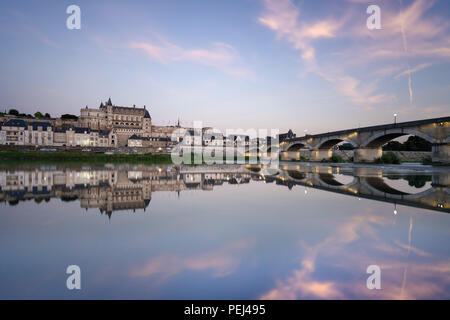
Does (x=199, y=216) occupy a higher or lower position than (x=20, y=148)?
lower

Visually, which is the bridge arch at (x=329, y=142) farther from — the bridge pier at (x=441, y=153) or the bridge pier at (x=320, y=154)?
the bridge pier at (x=441, y=153)

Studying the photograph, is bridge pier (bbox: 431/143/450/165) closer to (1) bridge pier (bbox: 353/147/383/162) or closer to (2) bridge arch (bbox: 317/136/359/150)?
(1) bridge pier (bbox: 353/147/383/162)

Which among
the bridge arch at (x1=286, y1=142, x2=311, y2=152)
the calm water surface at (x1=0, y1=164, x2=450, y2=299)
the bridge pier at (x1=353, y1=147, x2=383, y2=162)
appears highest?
the bridge arch at (x1=286, y1=142, x2=311, y2=152)

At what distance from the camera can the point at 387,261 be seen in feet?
12.4

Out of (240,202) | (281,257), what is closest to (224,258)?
(281,257)

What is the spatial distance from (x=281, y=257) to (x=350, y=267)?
1019 mm

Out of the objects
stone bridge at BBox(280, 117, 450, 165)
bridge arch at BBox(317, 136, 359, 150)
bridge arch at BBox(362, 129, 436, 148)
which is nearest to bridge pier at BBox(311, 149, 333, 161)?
stone bridge at BBox(280, 117, 450, 165)

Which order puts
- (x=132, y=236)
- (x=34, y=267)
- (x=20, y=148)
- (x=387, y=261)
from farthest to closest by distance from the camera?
(x=20, y=148) < (x=132, y=236) < (x=387, y=261) < (x=34, y=267)

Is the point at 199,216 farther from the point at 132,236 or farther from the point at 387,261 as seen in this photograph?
the point at 387,261

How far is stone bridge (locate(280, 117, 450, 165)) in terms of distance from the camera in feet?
90.9

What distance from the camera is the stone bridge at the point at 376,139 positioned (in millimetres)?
→ 27703

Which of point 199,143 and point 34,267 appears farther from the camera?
point 199,143
